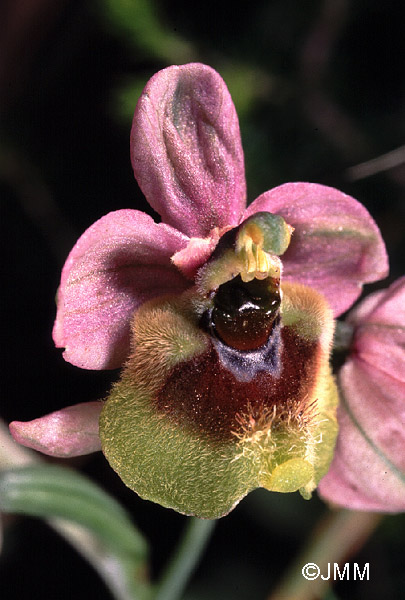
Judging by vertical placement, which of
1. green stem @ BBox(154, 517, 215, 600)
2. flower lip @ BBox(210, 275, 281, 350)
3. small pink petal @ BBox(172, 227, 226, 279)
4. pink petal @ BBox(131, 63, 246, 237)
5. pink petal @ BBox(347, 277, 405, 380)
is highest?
pink petal @ BBox(131, 63, 246, 237)

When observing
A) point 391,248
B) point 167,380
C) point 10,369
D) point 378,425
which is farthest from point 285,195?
point 10,369

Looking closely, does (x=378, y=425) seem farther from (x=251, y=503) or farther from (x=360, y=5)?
(x=360, y=5)

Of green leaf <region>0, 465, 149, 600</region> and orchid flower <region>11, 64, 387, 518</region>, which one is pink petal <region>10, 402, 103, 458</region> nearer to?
orchid flower <region>11, 64, 387, 518</region>

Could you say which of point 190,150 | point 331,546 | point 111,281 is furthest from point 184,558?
point 190,150

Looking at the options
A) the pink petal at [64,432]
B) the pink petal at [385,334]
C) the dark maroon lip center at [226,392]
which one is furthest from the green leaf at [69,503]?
the pink petal at [385,334]

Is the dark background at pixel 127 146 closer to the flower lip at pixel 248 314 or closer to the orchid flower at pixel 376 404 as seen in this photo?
the orchid flower at pixel 376 404

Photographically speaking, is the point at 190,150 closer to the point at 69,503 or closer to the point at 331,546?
the point at 69,503

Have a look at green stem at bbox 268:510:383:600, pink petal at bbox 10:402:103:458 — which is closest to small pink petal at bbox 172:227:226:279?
pink petal at bbox 10:402:103:458
